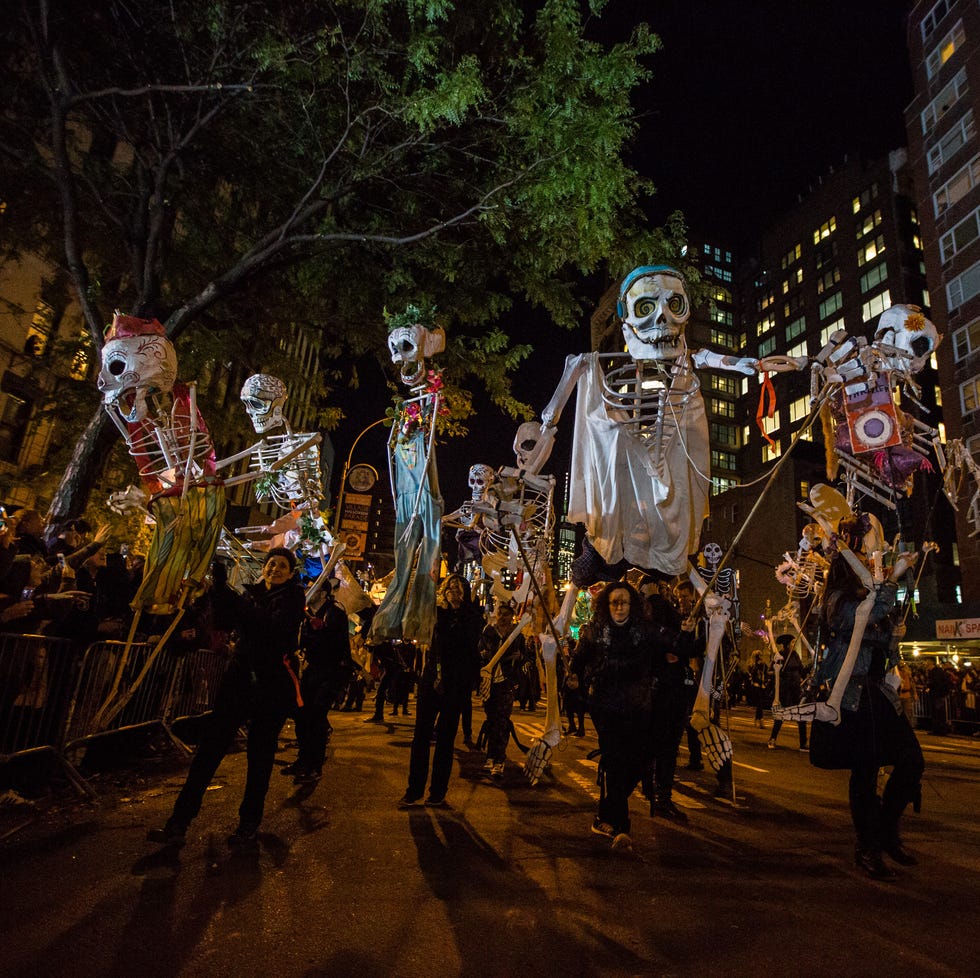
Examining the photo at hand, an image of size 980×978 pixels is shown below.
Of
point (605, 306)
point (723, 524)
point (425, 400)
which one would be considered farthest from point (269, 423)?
point (605, 306)

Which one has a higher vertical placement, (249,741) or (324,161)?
(324,161)

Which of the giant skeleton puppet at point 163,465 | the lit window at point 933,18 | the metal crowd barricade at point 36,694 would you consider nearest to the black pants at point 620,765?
the giant skeleton puppet at point 163,465

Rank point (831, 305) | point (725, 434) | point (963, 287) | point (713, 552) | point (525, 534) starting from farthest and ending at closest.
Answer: point (725, 434), point (831, 305), point (963, 287), point (713, 552), point (525, 534)

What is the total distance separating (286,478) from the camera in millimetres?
9602

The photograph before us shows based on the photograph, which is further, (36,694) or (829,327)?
(829,327)

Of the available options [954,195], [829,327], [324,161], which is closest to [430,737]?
[324,161]

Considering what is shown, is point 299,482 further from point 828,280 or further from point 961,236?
point 828,280

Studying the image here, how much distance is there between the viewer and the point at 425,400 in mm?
6113

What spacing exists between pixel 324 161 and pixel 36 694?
29.2ft

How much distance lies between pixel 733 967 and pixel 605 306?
72711 millimetres

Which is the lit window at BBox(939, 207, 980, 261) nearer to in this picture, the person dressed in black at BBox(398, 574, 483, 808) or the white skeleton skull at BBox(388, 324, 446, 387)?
the white skeleton skull at BBox(388, 324, 446, 387)

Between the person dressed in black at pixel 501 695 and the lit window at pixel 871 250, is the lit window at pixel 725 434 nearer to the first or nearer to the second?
the lit window at pixel 871 250

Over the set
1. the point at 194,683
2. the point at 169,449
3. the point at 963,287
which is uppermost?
the point at 963,287

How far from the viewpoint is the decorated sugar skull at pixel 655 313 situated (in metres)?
5.16
